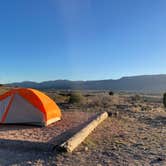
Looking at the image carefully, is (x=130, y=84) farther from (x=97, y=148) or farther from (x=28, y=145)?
(x=28, y=145)

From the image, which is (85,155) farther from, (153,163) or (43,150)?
(153,163)

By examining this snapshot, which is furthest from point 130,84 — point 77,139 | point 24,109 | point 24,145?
point 24,145

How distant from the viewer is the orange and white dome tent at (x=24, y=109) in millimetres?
9008

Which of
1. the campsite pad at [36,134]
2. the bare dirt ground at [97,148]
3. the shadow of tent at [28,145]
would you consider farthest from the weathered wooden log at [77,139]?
the campsite pad at [36,134]

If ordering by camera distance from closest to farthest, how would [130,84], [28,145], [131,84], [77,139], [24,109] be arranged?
[28,145], [77,139], [24,109], [131,84], [130,84]

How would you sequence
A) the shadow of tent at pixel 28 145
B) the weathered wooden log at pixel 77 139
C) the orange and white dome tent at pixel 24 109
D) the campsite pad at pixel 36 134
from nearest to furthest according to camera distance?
the weathered wooden log at pixel 77 139 → the shadow of tent at pixel 28 145 → the campsite pad at pixel 36 134 → the orange and white dome tent at pixel 24 109

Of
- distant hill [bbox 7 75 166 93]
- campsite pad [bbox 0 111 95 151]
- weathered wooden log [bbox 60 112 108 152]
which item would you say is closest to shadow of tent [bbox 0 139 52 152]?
campsite pad [bbox 0 111 95 151]

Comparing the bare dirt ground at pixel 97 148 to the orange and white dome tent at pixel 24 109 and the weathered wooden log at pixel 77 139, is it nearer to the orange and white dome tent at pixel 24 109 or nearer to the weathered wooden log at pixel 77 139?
the weathered wooden log at pixel 77 139

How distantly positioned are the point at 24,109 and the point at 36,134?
5.95ft

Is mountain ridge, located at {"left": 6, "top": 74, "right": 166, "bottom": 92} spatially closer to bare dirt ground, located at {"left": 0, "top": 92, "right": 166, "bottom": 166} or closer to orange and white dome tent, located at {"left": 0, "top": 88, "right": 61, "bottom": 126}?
orange and white dome tent, located at {"left": 0, "top": 88, "right": 61, "bottom": 126}

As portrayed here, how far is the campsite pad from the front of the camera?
6297 mm

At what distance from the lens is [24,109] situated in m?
9.15

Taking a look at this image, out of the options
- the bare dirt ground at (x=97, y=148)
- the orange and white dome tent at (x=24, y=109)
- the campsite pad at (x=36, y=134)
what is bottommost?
the bare dirt ground at (x=97, y=148)

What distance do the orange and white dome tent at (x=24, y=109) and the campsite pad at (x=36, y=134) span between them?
261 millimetres
